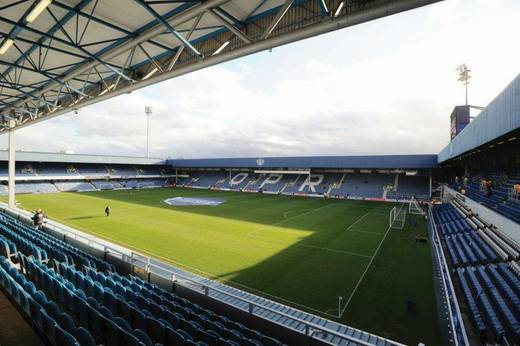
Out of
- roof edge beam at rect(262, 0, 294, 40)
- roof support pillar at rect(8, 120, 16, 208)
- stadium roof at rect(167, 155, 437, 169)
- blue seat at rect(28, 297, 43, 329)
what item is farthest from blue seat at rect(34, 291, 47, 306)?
stadium roof at rect(167, 155, 437, 169)

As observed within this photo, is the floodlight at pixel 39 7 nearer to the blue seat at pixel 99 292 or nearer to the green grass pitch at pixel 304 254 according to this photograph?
the blue seat at pixel 99 292

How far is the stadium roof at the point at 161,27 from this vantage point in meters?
5.61

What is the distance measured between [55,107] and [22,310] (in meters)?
13.2

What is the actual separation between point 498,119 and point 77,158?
60.1 metres

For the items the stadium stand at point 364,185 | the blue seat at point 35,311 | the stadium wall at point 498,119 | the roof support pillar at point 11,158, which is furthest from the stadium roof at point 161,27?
the stadium stand at point 364,185

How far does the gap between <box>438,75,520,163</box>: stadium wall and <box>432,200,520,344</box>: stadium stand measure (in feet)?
15.5

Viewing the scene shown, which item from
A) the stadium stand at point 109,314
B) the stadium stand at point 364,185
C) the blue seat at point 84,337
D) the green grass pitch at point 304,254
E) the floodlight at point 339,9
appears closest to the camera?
the blue seat at point 84,337

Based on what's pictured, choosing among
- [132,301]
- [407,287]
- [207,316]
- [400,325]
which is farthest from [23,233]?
[407,287]

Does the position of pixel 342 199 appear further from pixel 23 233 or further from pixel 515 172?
pixel 23 233

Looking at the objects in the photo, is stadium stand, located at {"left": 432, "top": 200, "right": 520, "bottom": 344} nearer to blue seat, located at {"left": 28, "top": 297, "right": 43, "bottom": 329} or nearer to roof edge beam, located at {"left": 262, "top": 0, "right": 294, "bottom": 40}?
roof edge beam, located at {"left": 262, "top": 0, "right": 294, "bottom": 40}

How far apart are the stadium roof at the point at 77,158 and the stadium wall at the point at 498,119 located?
190 ft

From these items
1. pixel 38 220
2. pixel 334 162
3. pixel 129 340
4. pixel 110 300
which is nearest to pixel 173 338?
pixel 129 340

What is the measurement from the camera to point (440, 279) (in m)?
11.9

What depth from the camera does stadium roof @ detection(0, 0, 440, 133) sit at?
221 inches
